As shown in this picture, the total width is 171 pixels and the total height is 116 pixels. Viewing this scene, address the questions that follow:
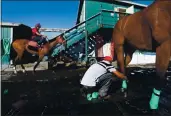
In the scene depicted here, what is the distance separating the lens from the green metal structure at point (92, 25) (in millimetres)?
17031

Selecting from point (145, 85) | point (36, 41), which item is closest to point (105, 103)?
point (145, 85)

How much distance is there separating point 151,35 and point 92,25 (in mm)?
12535

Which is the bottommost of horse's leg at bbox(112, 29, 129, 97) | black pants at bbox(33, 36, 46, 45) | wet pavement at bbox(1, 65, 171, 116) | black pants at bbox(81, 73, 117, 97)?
wet pavement at bbox(1, 65, 171, 116)

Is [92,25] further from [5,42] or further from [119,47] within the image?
[119,47]

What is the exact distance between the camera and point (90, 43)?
18969mm

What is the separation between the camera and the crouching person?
5.54m

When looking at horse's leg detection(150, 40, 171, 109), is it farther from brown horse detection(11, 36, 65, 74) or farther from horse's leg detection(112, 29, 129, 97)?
brown horse detection(11, 36, 65, 74)

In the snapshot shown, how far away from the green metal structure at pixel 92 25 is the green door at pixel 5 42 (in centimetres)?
391

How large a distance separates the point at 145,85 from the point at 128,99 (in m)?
1.77

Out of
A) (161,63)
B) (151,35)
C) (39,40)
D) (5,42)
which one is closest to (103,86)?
(161,63)

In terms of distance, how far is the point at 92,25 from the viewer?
1788 cm

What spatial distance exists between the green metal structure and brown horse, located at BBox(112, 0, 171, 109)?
352 inches

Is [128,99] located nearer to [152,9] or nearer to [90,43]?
[152,9]

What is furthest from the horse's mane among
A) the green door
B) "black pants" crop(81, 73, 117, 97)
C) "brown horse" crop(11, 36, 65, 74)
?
"black pants" crop(81, 73, 117, 97)
